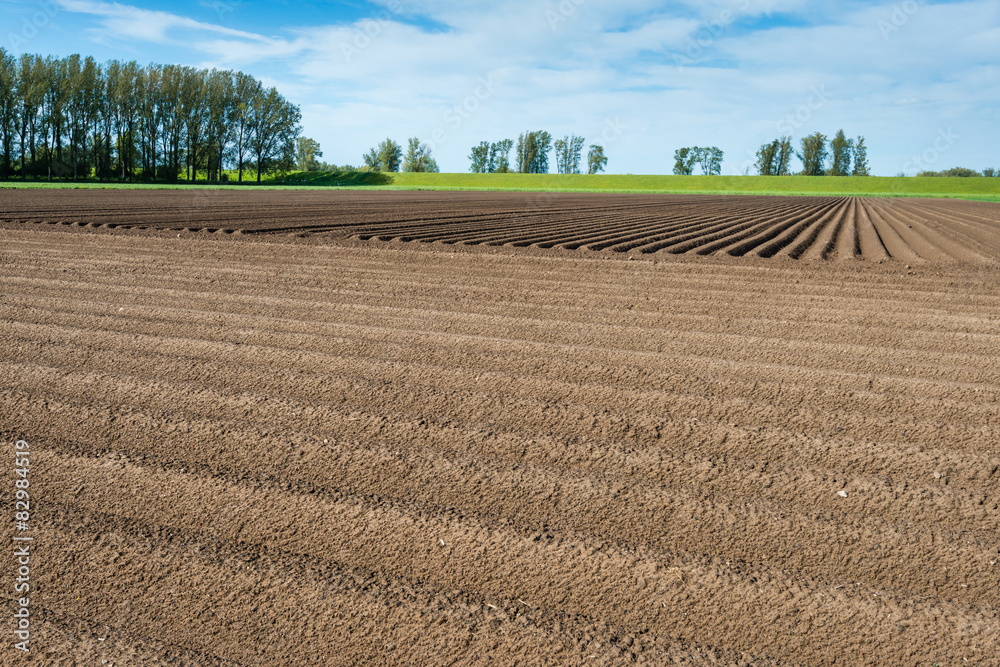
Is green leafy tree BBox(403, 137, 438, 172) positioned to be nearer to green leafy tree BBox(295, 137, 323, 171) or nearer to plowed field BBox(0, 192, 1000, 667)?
green leafy tree BBox(295, 137, 323, 171)

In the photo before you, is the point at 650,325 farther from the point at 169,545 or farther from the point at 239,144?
the point at 239,144

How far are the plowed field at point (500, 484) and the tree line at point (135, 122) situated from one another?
65652 mm

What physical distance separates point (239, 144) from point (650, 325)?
74301 millimetres

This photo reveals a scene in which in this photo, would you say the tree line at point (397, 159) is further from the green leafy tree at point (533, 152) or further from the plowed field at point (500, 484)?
the plowed field at point (500, 484)

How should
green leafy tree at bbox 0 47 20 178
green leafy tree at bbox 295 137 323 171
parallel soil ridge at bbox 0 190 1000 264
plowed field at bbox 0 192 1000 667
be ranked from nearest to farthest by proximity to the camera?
plowed field at bbox 0 192 1000 667 < parallel soil ridge at bbox 0 190 1000 264 < green leafy tree at bbox 0 47 20 178 < green leafy tree at bbox 295 137 323 171

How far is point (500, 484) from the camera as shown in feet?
10.8

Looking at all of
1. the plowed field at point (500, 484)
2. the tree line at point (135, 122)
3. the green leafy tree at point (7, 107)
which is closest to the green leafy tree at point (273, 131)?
the tree line at point (135, 122)

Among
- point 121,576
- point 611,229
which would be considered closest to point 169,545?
point 121,576

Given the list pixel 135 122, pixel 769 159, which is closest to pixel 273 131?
pixel 135 122

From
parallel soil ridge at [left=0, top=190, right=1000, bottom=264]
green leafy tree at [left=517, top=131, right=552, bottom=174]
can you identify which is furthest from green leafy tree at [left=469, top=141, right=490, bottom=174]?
parallel soil ridge at [left=0, top=190, right=1000, bottom=264]

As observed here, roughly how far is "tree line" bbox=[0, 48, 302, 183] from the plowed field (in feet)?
215

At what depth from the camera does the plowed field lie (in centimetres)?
238

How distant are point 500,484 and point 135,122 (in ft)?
246

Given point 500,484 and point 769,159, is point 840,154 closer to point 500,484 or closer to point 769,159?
point 769,159
